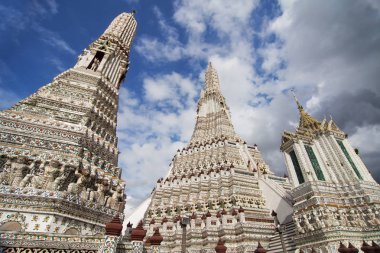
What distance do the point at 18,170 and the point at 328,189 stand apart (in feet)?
62.3

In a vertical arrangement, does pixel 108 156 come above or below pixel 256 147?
below

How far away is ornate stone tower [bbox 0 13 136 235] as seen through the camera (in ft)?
29.0

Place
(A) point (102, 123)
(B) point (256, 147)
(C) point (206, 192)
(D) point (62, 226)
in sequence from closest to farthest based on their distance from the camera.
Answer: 1. (D) point (62, 226)
2. (A) point (102, 123)
3. (C) point (206, 192)
4. (B) point (256, 147)

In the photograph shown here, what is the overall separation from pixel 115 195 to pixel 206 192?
14.0 m

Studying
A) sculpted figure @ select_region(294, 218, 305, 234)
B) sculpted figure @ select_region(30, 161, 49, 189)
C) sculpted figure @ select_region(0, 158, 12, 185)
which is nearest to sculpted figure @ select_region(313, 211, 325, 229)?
sculpted figure @ select_region(294, 218, 305, 234)

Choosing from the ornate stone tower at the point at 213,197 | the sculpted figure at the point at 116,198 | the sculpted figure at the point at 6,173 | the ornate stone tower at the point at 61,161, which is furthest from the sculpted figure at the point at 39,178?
the ornate stone tower at the point at 213,197

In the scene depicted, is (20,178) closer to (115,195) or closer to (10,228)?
(10,228)

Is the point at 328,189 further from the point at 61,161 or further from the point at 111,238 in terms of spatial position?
the point at 61,161

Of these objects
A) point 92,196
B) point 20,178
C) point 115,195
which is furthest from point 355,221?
point 20,178

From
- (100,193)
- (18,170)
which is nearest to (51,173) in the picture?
(18,170)

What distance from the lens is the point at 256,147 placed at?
37.0 metres

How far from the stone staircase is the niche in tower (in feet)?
67.1

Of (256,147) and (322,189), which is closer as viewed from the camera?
(322,189)

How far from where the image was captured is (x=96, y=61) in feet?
64.1
